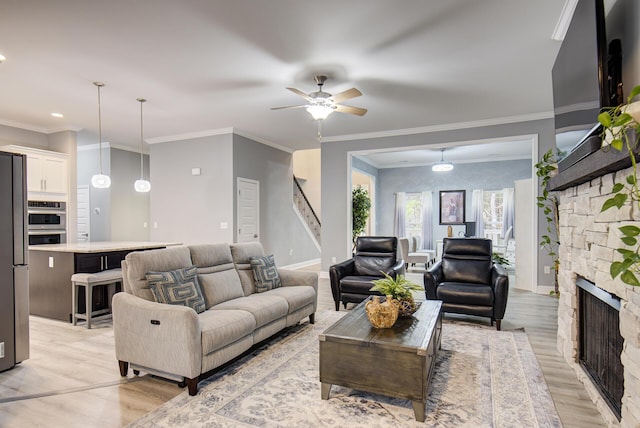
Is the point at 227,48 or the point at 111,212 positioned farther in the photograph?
the point at 111,212

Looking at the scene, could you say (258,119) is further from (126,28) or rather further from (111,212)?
(111,212)

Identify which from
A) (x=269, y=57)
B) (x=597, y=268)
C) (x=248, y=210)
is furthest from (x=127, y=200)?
(x=597, y=268)

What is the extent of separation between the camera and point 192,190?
7145 millimetres

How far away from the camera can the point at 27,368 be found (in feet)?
10.0

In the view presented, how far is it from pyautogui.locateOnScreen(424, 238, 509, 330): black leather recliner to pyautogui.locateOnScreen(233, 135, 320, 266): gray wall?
3.90 meters

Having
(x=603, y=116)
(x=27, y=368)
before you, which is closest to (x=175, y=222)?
(x=27, y=368)

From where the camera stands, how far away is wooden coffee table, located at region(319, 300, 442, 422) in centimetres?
224

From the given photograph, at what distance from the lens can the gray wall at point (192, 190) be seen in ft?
22.5

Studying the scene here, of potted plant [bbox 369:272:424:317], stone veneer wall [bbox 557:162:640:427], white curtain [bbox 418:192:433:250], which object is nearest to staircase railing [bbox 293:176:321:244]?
white curtain [bbox 418:192:433:250]

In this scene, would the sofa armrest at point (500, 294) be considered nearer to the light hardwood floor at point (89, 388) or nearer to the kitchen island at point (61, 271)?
the light hardwood floor at point (89, 388)

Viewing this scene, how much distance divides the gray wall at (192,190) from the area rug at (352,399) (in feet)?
13.1

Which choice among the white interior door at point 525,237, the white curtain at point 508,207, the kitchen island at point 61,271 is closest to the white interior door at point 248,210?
the kitchen island at point 61,271

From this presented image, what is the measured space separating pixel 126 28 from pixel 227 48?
2.89 feet

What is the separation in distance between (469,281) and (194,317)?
343 centimetres
